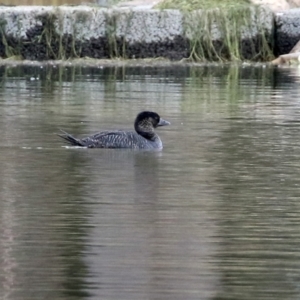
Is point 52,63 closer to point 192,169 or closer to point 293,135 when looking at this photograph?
point 293,135

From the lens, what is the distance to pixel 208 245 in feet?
26.0

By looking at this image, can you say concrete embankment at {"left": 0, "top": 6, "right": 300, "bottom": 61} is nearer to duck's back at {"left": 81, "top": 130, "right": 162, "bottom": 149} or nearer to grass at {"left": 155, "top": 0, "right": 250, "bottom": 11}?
grass at {"left": 155, "top": 0, "right": 250, "bottom": 11}

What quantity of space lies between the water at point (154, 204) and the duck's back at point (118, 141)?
0.08 meters

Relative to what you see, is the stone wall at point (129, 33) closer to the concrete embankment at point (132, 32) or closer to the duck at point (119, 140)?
the concrete embankment at point (132, 32)

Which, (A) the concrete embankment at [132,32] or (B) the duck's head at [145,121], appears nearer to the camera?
(B) the duck's head at [145,121]

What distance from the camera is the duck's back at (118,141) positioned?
41.3 ft

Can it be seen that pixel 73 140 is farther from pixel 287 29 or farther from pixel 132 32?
pixel 287 29

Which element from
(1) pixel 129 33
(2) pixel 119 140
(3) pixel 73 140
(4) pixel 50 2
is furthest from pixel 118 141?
(4) pixel 50 2

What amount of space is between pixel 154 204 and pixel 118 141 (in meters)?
3.20

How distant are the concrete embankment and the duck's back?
15.2 metres

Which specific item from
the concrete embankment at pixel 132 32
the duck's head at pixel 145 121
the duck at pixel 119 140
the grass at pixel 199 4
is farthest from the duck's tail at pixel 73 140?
the grass at pixel 199 4

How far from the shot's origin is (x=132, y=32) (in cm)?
2798

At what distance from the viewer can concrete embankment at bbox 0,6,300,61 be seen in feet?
90.9

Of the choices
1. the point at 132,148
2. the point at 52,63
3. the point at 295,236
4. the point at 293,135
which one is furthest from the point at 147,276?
the point at 52,63
